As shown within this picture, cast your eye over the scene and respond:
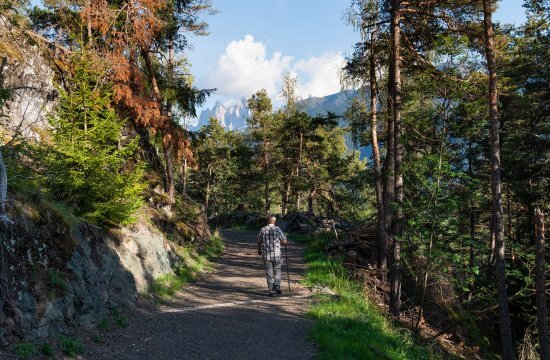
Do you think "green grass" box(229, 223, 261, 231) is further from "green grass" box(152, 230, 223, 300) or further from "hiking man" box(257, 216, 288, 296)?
"hiking man" box(257, 216, 288, 296)

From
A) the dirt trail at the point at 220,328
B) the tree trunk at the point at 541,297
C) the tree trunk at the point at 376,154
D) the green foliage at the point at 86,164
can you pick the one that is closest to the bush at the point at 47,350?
the dirt trail at the point at 220,328

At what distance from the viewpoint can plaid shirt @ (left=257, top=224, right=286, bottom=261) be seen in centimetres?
1071

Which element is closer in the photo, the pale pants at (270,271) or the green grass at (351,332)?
the green grass at (351,332)

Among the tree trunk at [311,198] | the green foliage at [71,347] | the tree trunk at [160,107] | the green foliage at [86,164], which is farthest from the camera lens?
the tree trunk at [311,198]

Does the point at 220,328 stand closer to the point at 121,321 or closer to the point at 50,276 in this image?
the point at 121,321

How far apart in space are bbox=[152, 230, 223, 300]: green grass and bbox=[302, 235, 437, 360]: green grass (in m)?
3.89

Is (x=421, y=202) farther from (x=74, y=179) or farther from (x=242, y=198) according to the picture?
(x=242, y=198)

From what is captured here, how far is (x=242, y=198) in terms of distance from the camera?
160 feet

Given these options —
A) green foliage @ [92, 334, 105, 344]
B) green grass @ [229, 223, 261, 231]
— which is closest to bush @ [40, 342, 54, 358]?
green foliage @ [92, 334, 105, 344]

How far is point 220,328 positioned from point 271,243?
10.9 feet

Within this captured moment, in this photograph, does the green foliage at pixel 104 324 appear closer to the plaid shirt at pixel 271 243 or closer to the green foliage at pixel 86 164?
the green foliage at pixel 86 164

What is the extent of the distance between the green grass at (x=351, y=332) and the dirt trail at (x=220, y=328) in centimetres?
35

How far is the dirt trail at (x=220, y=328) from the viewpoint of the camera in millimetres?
6539

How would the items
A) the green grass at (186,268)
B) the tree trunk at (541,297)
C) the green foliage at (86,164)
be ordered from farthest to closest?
1. the tree trunk at (541,297)
2. the green grass at (186,268)
3. the green foliage at (86,164)
